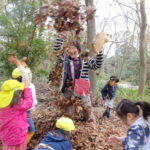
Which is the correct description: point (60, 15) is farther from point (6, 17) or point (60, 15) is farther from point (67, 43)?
point (6, 17)

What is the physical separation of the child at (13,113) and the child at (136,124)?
152cm

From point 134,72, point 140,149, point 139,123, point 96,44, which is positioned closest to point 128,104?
point 139,123

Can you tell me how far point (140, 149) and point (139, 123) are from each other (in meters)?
0.26

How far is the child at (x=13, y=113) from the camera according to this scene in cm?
321

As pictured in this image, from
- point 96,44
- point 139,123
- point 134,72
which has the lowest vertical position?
point 134,72

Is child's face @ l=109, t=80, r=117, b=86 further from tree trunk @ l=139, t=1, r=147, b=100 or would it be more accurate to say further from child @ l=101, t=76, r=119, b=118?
tree trunk @ l=139, t=1, r=147, b=100

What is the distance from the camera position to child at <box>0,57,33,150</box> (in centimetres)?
321

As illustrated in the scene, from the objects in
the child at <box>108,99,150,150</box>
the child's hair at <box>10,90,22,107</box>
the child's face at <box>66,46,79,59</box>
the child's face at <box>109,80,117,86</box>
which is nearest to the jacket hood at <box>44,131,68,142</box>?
the child's hair at <box>10,90,22,107</box>

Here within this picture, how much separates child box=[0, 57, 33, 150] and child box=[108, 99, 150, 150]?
1519 millimetres

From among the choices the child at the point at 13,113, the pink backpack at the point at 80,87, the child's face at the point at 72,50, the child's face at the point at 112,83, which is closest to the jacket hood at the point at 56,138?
Answer: the child at the point at 13,113

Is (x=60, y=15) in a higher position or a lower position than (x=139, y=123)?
higher

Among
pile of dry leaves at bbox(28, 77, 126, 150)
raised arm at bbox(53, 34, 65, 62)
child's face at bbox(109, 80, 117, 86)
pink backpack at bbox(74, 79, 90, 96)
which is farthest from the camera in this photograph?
child's face at bbox(109, 80, 117, 86)

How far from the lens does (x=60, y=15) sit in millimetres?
3543

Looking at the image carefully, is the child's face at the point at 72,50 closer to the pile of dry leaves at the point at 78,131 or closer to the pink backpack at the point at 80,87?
the pink backpack at the point at 80,87
